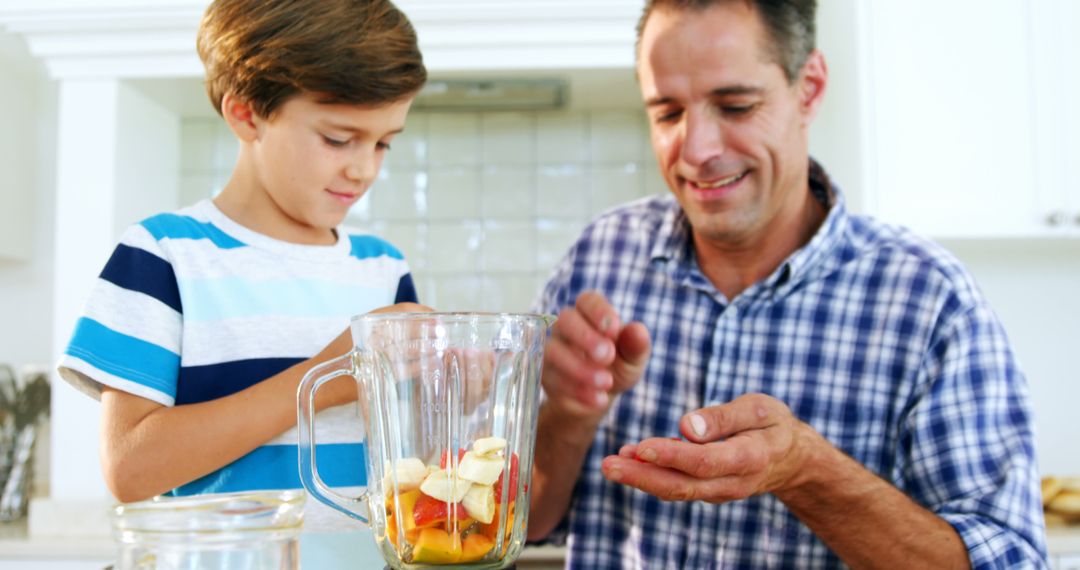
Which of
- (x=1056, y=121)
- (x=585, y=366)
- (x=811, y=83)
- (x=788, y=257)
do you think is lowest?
(x=585, y=366)

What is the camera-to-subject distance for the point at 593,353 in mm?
785

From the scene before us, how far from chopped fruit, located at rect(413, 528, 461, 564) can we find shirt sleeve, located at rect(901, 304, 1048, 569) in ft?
2.06

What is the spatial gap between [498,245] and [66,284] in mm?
1047

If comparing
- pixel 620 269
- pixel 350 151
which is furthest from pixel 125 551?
pixel 620 269

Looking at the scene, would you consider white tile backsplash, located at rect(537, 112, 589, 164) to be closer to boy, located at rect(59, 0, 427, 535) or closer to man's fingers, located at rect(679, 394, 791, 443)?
boy, located at rect(59, 0, 427, 535)

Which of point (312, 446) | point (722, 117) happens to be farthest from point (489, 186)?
point (312, 446)

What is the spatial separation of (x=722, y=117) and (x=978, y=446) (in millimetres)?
482

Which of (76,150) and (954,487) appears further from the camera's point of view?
(76,150)

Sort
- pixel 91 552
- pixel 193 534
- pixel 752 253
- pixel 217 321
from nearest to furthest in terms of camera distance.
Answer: pixel 193 534 → pixel 217 321 → pixel 752 253 → pixel 91 552

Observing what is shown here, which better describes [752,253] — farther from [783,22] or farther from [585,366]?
[585,366]

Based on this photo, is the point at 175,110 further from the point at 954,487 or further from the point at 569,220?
the point at 954,487

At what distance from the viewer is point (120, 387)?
669mm

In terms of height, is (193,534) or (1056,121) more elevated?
(1056,121)

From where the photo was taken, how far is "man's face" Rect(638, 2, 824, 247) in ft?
3.65
